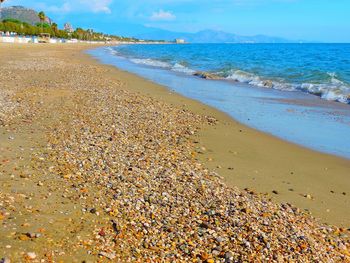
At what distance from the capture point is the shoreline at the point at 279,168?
6.30 m

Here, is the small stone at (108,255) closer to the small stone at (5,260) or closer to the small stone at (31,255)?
the small stone at (31,255)

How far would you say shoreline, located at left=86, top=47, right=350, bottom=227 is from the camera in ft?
20.7

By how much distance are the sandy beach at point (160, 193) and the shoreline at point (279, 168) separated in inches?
0.9

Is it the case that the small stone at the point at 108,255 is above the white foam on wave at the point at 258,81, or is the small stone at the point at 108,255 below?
below

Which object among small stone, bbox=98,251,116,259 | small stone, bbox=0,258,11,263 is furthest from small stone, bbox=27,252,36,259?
small stone, bbox=98,251,116,259

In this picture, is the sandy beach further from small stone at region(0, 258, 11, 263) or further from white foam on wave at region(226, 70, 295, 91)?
white foam on wave at region(226, 70, 295, 91)

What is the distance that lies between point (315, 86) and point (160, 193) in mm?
18094

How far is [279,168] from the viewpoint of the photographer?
783 cm

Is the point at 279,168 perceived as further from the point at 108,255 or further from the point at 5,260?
the point at 5,260

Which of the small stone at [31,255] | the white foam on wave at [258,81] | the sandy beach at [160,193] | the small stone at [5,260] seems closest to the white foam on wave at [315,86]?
the white foam on wave at [258,81]

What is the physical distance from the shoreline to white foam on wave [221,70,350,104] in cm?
946

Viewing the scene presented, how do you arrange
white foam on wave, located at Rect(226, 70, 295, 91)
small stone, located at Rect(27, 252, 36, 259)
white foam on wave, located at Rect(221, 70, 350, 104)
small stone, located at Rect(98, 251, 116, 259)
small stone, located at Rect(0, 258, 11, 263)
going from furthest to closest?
white foam on wave, located at Rect(226, 70, 295, 91), white foam on wave, located at Rect(221, 70, 350, 104), small stone, located at Rect(98, 251, 116, 259), small stone, located at Rect(27, 252, 36, 259), small stone, located at Rect(0, 258, 11, 263)

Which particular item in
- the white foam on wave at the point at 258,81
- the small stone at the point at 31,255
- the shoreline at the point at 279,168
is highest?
the white foam on wave at the point at 258,81

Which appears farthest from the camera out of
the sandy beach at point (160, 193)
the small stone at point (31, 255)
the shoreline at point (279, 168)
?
the shoreline at point (279, 168)
